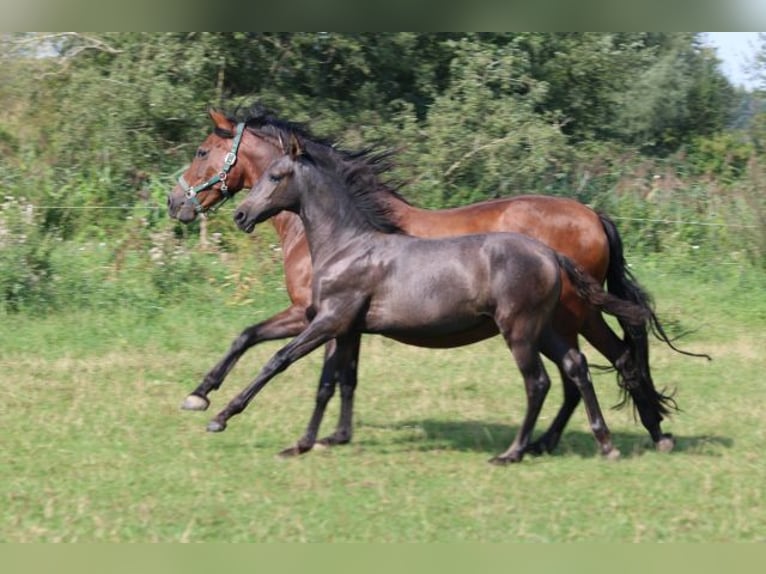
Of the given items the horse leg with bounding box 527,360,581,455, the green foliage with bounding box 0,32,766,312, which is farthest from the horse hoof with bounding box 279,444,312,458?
the green foliage with bounding box 0,32,766,312

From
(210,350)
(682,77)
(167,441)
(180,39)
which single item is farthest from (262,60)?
(167,441)

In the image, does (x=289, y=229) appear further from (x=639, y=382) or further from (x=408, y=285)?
(x=639, y=382)

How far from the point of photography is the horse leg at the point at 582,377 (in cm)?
721

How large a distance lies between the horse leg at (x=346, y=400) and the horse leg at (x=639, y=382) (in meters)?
1.50

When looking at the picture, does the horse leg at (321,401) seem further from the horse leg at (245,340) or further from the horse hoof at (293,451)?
the horse leg at (245,340)

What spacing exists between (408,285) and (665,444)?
1940 millimetres

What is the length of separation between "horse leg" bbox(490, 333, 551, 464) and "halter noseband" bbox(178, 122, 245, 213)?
242cm

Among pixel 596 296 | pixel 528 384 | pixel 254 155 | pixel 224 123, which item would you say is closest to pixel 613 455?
pixel 528 384

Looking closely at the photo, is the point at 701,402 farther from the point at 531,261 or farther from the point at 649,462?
the point at 531,261

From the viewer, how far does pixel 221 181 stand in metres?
8.30

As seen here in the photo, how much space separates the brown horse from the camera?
7582 millimetres

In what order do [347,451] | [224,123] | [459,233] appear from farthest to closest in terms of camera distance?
[224,123]
[459,233]
[347,451]

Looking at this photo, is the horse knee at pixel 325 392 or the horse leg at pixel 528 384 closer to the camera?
the horse leg at pixel 528 384

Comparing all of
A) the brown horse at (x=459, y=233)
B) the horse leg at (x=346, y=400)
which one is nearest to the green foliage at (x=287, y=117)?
the brown horse at (x=459, y=233)
